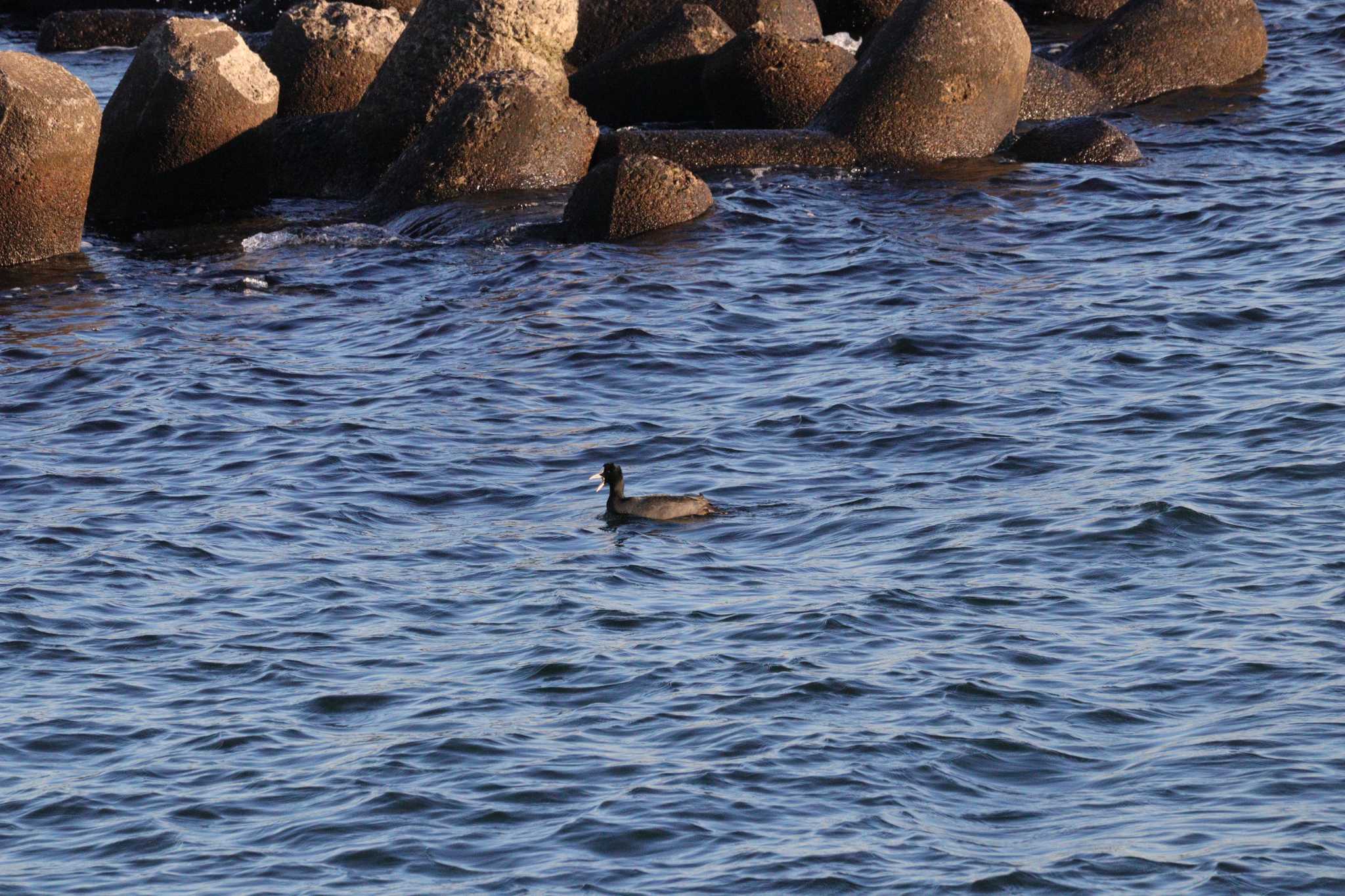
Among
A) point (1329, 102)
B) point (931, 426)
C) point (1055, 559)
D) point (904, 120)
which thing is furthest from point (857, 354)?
point (1329, 102)

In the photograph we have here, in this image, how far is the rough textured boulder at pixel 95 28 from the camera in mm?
29750

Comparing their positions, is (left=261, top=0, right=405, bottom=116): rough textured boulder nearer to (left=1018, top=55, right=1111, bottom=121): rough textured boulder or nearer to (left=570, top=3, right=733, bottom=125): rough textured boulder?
(left=570, top=3, right=733, bottom=125): rough textured boulder

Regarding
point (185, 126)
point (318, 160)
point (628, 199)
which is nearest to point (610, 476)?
point (628, 199)

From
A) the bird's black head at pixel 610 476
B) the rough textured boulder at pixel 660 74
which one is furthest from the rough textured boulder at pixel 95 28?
→ the bird's black head at pixel 610 476

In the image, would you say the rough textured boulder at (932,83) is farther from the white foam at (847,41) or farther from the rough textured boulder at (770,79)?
the white foam at (847,41)

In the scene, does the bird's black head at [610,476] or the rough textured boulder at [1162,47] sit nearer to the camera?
the bird's black head at [610,476]

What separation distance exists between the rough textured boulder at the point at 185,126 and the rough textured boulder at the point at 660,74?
13.8 feet

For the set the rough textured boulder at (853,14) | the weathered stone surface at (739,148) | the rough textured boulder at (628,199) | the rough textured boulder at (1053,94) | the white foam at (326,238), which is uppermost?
the rough textured boulder at (853,14)

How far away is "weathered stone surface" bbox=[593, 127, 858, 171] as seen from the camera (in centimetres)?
1953

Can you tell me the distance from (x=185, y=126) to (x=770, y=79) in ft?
20.6

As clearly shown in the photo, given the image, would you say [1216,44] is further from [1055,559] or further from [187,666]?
[187,666]

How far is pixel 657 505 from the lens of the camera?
11.6m

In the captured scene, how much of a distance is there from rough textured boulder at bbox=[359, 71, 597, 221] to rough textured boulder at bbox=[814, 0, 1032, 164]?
297 cm

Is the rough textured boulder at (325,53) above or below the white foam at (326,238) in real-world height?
above
